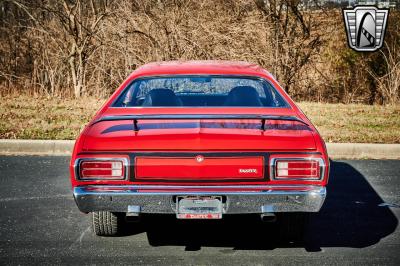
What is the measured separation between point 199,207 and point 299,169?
0.74m

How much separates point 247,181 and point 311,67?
12.9m

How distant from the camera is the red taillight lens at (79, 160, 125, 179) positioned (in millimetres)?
4004

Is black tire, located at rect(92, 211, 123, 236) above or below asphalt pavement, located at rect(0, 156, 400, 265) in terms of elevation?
above

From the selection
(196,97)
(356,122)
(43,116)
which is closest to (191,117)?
(196,97)

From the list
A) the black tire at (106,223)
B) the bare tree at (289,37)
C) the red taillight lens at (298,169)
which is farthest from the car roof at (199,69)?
the bare tree at (289,37)

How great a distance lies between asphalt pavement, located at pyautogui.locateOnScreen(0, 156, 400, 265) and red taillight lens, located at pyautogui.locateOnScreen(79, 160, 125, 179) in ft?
2.16

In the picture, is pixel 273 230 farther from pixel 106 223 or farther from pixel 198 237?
pixel 106 223

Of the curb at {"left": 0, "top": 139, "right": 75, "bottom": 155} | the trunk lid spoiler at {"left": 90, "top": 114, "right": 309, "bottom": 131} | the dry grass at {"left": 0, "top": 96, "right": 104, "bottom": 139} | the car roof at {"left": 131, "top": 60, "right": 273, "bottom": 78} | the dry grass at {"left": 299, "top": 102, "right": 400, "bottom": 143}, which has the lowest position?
the dry grass at {"left": 299, "top": 102, "right": 400, "bottom": 143}

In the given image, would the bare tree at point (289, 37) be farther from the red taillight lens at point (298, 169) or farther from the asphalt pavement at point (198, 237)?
the red taillight lens at point (298, 169)

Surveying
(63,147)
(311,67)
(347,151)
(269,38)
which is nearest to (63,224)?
(63,147)

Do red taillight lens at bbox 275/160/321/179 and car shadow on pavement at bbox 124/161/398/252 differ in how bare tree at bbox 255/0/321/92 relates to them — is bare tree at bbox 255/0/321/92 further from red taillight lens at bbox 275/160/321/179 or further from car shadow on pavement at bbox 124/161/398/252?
red taillight lens at bbox 275/160/321/179

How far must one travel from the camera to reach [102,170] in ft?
13.2

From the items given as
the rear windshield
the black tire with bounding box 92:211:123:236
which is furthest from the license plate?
the rear windshield

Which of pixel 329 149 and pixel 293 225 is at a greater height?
pixel 293 225
